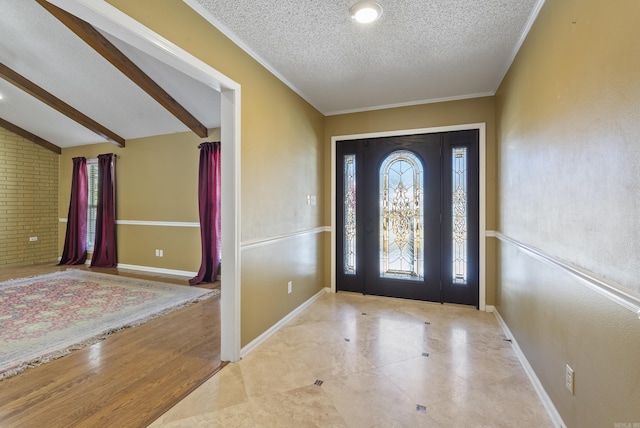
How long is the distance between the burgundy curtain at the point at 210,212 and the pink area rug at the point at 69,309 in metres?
0.45

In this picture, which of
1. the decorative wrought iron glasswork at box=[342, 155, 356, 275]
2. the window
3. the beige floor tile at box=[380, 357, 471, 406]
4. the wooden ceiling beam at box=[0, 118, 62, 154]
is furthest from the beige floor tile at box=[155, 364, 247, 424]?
the wooden ceiling beam at box=[0, 118, 62, 154]

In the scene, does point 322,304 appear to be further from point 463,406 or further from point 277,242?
point 463,406

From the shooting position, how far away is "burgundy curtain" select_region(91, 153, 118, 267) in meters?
5.68

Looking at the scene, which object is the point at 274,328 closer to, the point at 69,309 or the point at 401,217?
the point at 401,217

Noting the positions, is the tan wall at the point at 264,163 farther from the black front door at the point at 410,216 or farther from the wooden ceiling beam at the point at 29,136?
the wooden ceiling beam at the point at 29,136

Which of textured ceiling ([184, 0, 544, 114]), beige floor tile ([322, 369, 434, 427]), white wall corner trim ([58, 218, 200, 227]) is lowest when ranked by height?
beige floor tile ([322, 369, 434, 427])

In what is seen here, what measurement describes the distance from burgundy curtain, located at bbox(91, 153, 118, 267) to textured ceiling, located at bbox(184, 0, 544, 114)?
4.66m

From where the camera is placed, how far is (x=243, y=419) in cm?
166

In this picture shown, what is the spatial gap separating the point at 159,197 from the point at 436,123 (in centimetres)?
489

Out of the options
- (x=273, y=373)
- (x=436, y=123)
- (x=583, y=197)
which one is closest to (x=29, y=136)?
(x=273, y=373)

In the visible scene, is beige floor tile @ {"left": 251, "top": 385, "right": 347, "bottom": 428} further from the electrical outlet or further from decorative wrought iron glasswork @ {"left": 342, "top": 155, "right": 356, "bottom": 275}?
decorative wrought iron glasswork @ {"left": 342, "top": 155, "right": 356, "bottom": 275}

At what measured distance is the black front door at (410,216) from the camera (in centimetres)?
352

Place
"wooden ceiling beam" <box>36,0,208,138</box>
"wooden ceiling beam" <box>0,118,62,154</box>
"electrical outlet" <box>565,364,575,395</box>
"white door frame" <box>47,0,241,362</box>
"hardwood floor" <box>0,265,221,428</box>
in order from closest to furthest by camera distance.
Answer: "electrical outlet" <box>565,364,575,395</box> < "hardwood floor" <box>0,265,221,428</box> < "white door frame" <box>47,0,241,362</box> < "wooden ceiling beam" <box>36,0,208,138</box> < "wooden ceiling beam" <box>0,118,62,154</box>

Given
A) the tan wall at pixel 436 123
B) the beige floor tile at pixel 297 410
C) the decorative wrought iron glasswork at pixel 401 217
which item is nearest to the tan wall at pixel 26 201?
the tan wall at pixel 436 123
